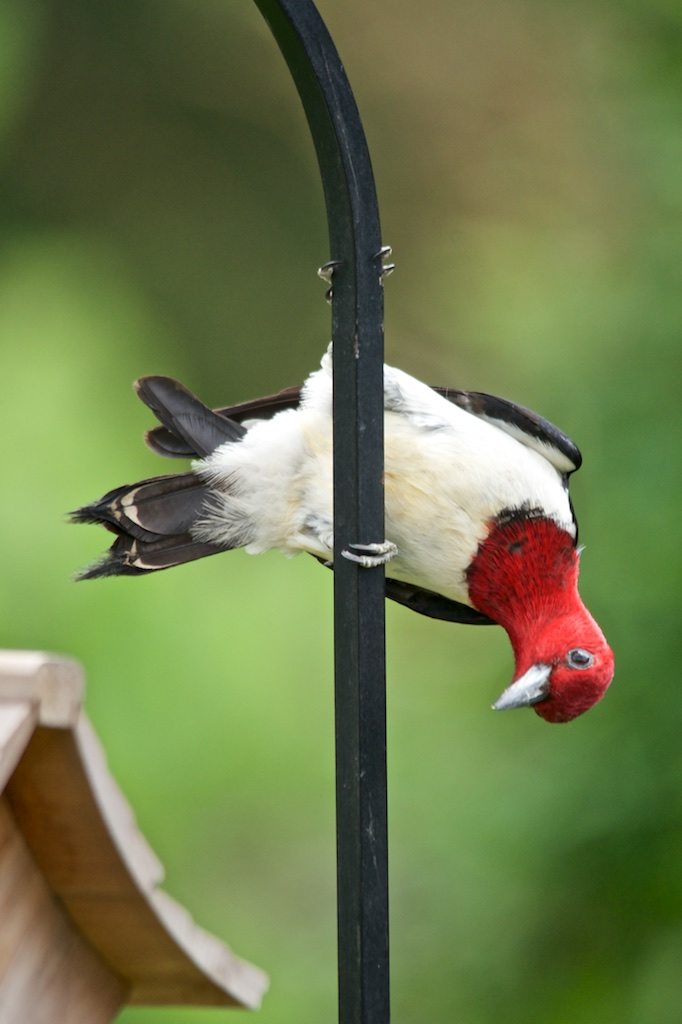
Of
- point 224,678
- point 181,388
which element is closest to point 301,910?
point 224,678

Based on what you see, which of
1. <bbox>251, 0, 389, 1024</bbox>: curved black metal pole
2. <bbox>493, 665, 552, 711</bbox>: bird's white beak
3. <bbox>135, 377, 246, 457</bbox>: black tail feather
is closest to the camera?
<bbox>251, 0, 389, 1024</bbox>: curved black metal pole

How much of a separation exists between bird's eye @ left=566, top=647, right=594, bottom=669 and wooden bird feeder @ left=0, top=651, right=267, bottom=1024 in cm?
45

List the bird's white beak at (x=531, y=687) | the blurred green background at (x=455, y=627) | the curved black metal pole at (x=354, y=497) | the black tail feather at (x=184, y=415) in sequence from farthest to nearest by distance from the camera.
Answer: the blurred green background at (x=455, y=627), the black tail feather at (x=184, y=415), the bird's white beak at (x=531, y=687), the curved black metal pole at (x=354, y=497)

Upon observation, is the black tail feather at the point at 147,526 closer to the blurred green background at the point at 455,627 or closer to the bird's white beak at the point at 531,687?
the bird's white beak at the point at 531,687

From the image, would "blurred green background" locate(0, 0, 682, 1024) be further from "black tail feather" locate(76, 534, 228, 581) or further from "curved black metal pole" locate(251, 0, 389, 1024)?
"curved black metal pole" locate(251, 0, 389, 1024)

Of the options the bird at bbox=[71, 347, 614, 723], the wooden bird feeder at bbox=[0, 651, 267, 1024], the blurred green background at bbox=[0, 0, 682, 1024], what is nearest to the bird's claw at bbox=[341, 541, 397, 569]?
the wooden bird feeder at bbox=[0, 651, 267, 1024]

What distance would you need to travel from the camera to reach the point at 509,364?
93.0 inches

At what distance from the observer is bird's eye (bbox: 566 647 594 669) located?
1379mm

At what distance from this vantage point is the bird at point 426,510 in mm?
1423

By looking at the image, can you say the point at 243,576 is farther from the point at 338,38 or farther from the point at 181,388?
the point at 338,38

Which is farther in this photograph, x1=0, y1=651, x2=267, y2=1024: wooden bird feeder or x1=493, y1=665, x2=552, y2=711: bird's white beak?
x1=493, y1=665, x2=552, y2=711: bird's white beak

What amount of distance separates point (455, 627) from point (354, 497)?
1570mm

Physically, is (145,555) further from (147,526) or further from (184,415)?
(184,415)

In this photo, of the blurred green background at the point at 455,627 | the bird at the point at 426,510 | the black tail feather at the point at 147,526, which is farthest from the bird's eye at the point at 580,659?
the blurred green background at the point at 455,627
